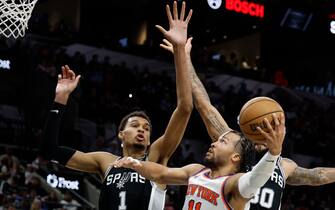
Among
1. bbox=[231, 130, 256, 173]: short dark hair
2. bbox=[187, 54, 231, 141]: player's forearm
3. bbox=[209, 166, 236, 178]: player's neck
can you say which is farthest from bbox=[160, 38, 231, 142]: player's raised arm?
bbox=[209, 166, 236, 178]: player's neck

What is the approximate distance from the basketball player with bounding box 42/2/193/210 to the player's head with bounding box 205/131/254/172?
0.43m

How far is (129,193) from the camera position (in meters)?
4.89

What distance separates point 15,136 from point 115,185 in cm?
849

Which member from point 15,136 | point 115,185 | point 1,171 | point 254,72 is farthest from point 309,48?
point 115,185

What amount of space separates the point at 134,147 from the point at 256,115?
124 centimetres

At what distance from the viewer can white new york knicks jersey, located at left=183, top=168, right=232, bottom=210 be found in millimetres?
4105

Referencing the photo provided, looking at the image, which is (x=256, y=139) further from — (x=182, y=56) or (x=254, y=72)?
(x=254, y=72)

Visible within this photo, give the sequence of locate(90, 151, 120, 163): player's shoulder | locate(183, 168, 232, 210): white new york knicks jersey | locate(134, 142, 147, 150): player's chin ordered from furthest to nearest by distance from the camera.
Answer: locate(90, 151, 120, 163): player's shoulder
locate(134, 142, 147, 150): player's chin
locate(183, 168, 232, 210): white new york knicks jersey

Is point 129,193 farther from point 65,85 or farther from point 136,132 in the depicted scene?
point 65,85

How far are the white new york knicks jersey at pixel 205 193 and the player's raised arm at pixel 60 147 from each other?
1.09m

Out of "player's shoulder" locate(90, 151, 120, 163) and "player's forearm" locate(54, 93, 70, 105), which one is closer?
"player's forearm" locate(54, 93, 70, 105)

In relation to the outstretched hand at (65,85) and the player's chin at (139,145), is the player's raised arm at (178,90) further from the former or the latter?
the outstretched hand at (65,85)

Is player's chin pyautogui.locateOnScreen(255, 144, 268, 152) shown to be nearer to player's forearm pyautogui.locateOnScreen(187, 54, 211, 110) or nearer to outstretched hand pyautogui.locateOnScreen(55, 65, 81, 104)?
player's forearm pyautogui.locateOnScreen(187, 54, 211, 110)

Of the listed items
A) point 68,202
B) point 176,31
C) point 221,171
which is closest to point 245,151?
point 221,171
